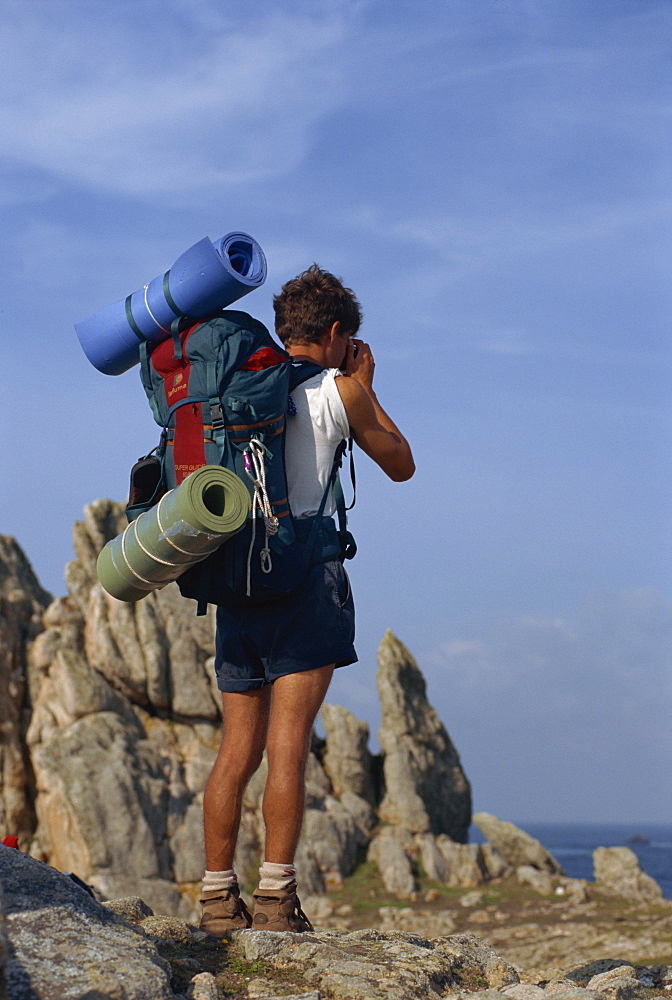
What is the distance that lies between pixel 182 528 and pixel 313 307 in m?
1.98

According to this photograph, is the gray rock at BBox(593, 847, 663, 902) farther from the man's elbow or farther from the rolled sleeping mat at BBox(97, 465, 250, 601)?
the rolled sleeping mat at BBox(97, 465, 250, 601)

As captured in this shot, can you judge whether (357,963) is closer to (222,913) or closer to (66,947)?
(222,913)

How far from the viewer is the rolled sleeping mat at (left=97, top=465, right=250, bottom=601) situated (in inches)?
203

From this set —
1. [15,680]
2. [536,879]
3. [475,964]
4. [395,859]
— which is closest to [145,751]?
[15,680]

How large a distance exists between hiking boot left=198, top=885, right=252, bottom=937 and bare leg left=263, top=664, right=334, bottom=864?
40cm

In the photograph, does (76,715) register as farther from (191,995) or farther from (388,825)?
(191,995)

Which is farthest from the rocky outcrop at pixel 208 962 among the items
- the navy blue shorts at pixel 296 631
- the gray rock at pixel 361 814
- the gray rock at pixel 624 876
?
→ the gray rock at pixel 361 814

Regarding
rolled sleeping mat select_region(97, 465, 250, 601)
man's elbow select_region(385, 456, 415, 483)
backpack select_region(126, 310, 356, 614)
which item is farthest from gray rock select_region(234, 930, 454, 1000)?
man's elbow select_region(385, 456, 415, 483)

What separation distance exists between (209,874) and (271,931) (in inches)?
28.3

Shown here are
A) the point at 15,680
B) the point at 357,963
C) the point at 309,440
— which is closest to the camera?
the point at 357,963

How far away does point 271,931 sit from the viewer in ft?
18.0

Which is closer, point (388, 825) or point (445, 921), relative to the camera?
point (445, 921)

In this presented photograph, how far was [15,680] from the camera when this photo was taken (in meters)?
35.1

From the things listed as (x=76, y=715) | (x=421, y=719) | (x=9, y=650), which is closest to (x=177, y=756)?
(x=76, y=715)
